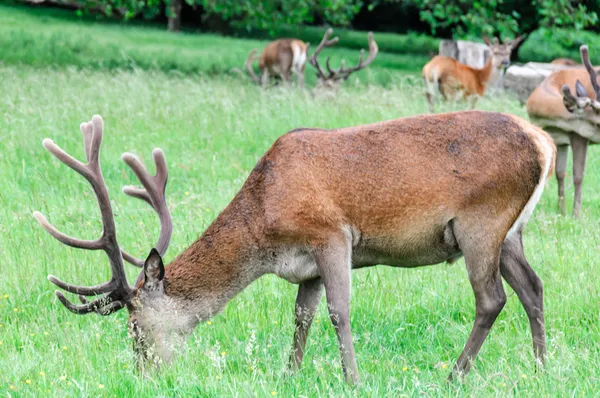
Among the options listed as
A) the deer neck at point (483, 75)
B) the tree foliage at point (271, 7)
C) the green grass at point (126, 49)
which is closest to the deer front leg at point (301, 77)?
the tree foliage at point (271, 7)

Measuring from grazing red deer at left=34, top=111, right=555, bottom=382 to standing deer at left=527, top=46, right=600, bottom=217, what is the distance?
340cm

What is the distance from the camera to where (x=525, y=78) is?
47.4 ft

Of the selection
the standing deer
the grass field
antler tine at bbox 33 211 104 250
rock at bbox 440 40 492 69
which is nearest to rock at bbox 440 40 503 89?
rock at bbox 440 40 492 69

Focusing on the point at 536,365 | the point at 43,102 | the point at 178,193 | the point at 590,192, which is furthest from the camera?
the point at 43,102

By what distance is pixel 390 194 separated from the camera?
414cm

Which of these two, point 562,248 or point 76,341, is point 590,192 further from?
point 76,341

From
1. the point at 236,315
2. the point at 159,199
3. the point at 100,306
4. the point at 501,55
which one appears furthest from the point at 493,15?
the point at 100,306

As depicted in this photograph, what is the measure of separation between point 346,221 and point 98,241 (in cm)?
114

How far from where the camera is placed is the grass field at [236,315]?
383cm

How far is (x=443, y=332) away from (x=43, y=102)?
6.82 metres

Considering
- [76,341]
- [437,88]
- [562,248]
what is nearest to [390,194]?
[76,341]

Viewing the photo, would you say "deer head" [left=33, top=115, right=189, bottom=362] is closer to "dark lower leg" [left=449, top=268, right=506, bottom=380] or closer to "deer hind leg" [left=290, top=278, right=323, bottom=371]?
"deer hind leg" [left=290, top=278, right=323, bottom=371]

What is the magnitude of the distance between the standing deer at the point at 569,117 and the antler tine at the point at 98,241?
170 inches

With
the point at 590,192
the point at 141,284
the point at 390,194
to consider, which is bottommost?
the point at 590,192
